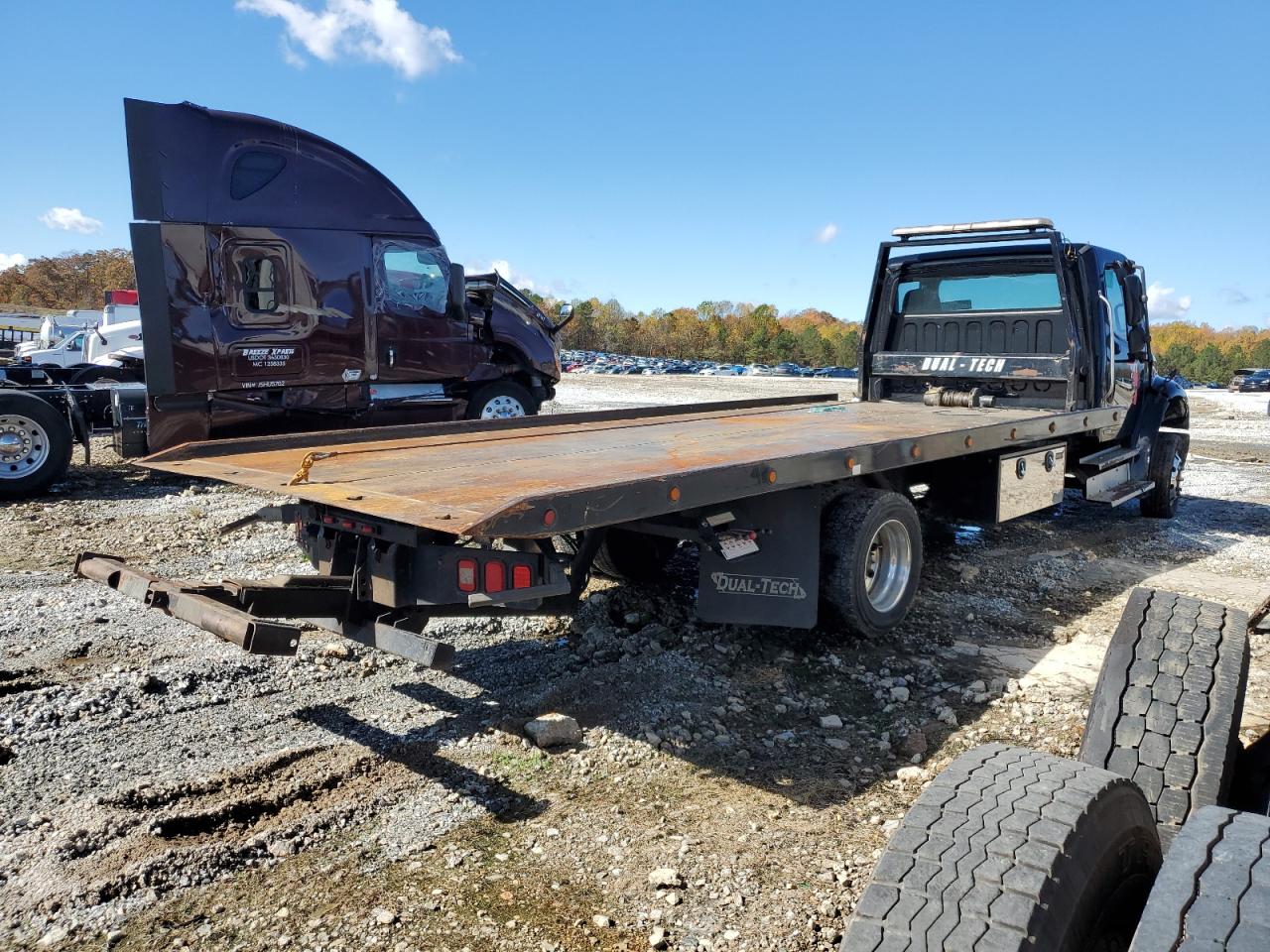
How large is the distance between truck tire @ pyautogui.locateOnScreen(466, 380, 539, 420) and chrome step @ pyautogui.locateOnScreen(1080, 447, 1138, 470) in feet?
18.5

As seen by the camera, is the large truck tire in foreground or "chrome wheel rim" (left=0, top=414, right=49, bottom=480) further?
"chrome wheel rim" (left=0, top=414, right=49, bottom=480)

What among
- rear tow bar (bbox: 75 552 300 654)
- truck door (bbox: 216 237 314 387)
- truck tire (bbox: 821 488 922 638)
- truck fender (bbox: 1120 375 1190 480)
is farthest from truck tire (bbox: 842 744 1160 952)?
truck door (bbox: 216 237 314 387)

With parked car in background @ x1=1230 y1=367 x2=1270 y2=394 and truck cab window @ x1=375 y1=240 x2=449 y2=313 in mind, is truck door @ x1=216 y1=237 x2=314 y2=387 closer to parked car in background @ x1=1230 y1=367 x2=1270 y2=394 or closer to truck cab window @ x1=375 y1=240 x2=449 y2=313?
truck cab window @ x1=375 y1=240 x2=449 y2=313

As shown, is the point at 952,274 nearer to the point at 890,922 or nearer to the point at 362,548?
the point at 362,548

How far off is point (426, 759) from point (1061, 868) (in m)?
2.59

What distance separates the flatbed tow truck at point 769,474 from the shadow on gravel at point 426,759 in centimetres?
46

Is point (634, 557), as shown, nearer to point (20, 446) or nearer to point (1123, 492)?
point (1123, 492)

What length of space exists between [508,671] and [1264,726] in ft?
11.3

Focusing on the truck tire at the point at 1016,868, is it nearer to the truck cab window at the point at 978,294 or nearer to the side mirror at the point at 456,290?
the truck cab window at the point at 978,294

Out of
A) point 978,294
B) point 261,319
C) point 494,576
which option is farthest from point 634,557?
point 261,319

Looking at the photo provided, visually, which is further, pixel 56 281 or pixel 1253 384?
pixel 56 281

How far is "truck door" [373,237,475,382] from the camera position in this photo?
920 cm

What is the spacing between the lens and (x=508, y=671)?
15.3ft

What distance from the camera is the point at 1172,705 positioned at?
2.51 metres
